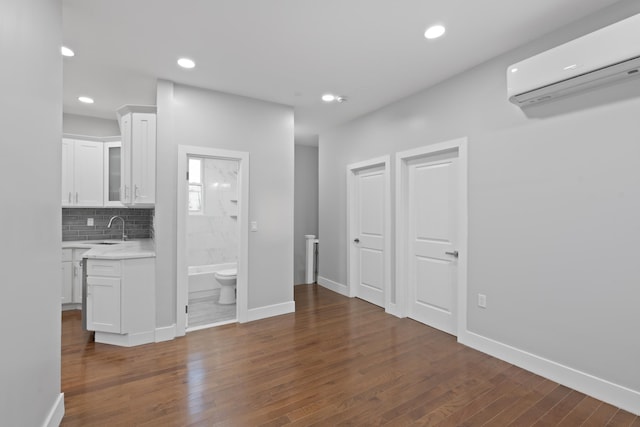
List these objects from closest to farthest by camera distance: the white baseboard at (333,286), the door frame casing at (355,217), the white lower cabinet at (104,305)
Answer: the white lower cabinet at (104,305), the door frame casing at (355,217), the white baseboard at (333,286)

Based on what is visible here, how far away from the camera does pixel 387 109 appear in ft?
13.5

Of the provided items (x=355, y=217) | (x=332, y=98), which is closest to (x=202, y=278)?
(x=355, y=217)

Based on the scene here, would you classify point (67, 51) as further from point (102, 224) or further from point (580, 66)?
point (580, 66)

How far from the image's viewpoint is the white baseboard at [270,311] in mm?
3781

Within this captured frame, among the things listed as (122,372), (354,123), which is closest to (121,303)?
(122,372)

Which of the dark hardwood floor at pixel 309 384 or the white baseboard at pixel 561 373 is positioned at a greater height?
the white baseboard at pixel 561 373

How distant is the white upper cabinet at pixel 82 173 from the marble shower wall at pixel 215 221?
4.88 feet

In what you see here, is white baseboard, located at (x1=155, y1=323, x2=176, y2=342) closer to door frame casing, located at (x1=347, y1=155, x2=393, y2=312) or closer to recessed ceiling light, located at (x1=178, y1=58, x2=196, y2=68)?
door frame casing, located at (x1=347, y1=155, x2=393, y2=312)

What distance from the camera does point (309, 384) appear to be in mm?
2369

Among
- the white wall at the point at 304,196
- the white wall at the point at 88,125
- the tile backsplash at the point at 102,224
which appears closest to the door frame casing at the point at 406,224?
the white wall at the point at 304,196

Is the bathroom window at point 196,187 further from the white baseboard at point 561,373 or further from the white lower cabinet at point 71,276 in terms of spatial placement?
the white baseboard at point 561,373

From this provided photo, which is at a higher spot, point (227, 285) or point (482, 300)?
point (482, 300)

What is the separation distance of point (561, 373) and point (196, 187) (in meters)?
5.61

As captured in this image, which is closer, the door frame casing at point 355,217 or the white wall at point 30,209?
the white wall at point 30,209
